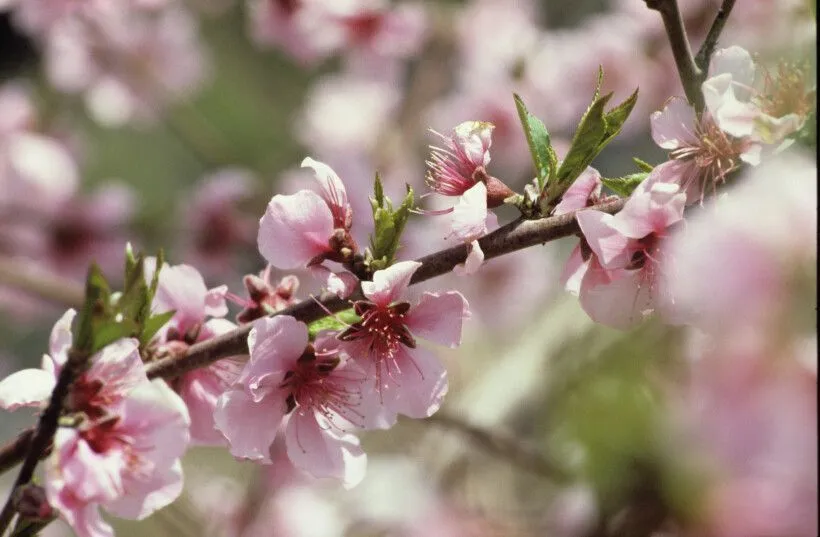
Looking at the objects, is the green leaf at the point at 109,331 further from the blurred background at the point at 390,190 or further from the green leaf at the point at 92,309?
the blurred background at the point at 390,190

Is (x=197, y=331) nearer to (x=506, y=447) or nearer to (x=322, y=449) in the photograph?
(x=322, y=449)

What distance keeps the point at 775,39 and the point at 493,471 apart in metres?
1.69

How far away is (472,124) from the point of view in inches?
29.0

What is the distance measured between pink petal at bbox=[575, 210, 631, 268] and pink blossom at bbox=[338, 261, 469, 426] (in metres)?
0.11

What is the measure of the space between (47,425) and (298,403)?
0.20m

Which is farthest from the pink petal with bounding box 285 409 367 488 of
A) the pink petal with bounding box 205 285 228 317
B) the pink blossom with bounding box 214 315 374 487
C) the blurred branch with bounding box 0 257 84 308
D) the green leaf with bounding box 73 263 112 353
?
the blurred branch with bounding box 0 257 84 308

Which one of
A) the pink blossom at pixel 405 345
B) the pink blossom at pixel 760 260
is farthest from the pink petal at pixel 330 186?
the pink blossom at pixel 760 260

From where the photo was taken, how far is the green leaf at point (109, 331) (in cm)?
58

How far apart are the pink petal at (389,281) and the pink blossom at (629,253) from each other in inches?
5.0

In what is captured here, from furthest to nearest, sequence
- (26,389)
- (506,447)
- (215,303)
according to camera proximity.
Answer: (506,447) < (215,303) < (26,389)

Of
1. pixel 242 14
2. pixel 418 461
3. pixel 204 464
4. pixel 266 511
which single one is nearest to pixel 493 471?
pixel 418 461

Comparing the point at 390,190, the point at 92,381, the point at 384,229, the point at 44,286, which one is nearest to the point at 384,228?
the point at 384,229

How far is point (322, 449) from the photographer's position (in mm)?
752

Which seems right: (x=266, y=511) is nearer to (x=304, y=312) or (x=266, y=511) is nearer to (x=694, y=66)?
(x=304, y=312)
